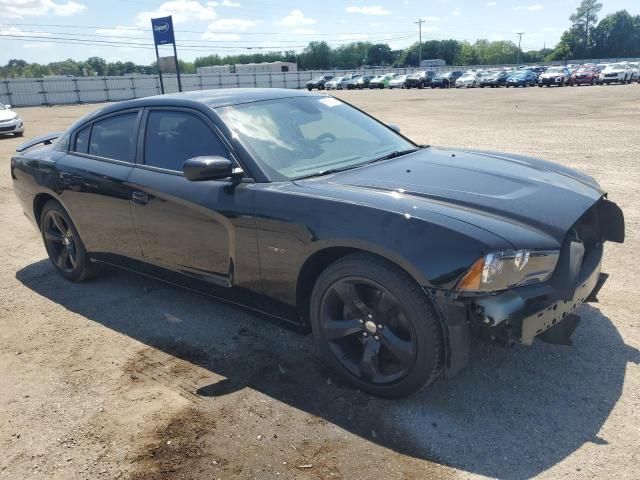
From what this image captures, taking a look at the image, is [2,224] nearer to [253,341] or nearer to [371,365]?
[253,341]

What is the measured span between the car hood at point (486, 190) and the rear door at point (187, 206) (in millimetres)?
539

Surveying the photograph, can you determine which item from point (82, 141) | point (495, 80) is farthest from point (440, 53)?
point (82, 141)

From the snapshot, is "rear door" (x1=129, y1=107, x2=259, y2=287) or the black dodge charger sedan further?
"rear door" (x1=129, y1=107, x2=259, y2=287)

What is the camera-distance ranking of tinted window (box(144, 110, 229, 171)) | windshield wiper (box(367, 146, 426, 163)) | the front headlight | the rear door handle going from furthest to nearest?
1. the rear door handle
2. windshield wiper (box(367, 146, 426, 163))
3. tinted window (box(144, 110, 229, 171))
4. the front headlight

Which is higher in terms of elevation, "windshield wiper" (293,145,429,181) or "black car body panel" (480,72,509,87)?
"windshield wiper" (293,145,429,181)

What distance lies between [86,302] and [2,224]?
3536mm

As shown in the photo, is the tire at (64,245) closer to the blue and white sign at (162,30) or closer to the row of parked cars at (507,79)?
the blue and white sign at (162,30)

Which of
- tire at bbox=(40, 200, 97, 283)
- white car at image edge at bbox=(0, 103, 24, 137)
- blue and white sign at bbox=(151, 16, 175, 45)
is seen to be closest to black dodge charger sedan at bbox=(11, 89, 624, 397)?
tire at bbox=(40, 200, 97, 283)

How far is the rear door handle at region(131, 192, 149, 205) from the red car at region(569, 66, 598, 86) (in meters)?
46.3

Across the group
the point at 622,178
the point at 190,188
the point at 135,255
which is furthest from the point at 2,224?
the point at 622,178

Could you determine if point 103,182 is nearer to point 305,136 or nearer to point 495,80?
point 305,136

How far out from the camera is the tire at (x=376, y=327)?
8.68ft

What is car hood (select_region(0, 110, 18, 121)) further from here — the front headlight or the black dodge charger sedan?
the front headlight

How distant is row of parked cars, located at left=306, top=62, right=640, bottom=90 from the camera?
42.6m
